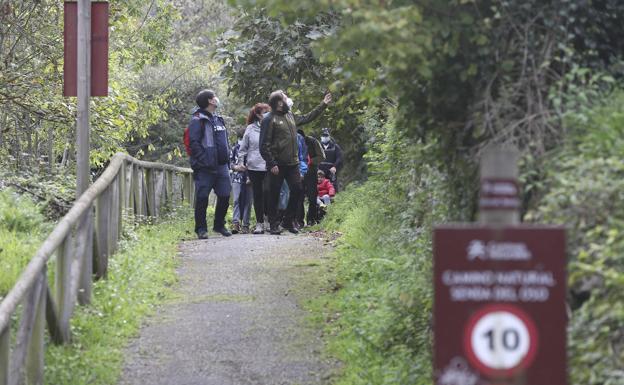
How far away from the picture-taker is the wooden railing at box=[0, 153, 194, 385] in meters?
5.77

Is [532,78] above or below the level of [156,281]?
above

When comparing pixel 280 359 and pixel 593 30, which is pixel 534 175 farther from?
pixel 280 359

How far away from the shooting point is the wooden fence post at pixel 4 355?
5.36 metres

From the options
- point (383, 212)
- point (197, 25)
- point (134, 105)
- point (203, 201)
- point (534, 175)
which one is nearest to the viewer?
point (534, 175)

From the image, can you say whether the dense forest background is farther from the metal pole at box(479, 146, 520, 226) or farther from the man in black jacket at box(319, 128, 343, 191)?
the man in black jacket at box(319, 128, 343, 191)

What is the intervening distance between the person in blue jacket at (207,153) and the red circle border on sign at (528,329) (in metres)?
9.57

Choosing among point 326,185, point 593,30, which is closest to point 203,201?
point 326,185

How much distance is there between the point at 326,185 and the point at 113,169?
8.95 m

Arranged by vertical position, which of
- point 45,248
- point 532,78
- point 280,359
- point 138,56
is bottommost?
point 280,359

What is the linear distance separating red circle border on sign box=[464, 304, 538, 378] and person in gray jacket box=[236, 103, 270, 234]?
1070 centimetres

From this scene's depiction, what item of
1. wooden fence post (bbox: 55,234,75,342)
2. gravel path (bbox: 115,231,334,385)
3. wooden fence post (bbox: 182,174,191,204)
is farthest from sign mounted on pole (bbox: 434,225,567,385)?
wooden fence post (bbox: 182,174,191,204)

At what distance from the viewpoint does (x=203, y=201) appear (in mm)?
13078

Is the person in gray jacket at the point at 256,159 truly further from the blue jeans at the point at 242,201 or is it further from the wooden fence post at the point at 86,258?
the wooden fence post at the point at 86,258

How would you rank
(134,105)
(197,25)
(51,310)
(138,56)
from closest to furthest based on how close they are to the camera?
(51,310), (134,105), (138,56), (197,25)
